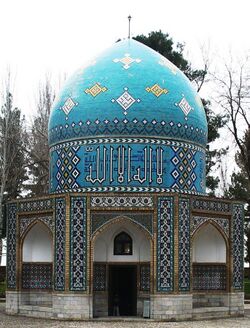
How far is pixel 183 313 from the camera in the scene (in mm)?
18734

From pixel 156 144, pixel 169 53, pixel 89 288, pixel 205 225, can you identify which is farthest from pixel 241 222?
pixel 169 53

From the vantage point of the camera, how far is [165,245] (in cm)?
1883

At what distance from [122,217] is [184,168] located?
250 cm

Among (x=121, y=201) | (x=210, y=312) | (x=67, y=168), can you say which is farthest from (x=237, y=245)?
(x=67, y=168)

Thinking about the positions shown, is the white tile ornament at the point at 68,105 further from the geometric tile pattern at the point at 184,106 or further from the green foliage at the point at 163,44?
the green foliage at the point at 163,44

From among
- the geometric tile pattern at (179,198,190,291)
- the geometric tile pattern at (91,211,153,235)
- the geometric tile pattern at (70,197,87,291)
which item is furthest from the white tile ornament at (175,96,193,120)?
the geometric tile pattern at (70,197,87,291)

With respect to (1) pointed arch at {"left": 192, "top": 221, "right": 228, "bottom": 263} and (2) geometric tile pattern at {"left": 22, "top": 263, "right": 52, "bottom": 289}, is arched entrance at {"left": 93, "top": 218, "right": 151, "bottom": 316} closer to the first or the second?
(2) geometric tile pattern at {"left": 22, "top": 263, "right": 52, "bottom": 289}

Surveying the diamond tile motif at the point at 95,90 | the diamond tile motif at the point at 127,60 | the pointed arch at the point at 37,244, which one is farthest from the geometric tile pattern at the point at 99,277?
the diamond tile motif at the point at 127,60

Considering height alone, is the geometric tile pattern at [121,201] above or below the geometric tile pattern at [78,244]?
above

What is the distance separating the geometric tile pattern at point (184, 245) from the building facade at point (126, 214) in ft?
0.09

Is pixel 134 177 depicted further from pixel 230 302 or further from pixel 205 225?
pixel 230 302

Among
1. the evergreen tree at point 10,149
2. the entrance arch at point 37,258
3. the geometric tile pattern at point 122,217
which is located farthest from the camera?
the evergreen tree at point 10,149

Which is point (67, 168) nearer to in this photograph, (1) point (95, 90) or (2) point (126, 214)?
(1) point (95, 90)

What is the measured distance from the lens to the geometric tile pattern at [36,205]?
19.7 m
